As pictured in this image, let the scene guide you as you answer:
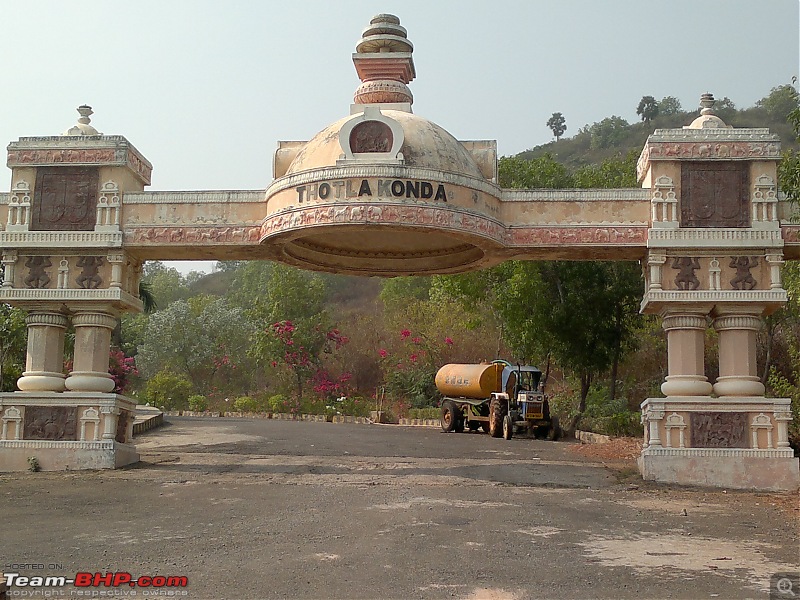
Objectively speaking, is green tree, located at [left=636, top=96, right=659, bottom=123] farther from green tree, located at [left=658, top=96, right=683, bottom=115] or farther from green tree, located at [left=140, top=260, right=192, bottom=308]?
green tree, located at [left=140, top=260, right=192, bottom=308]

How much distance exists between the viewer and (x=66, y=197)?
15.3 meters

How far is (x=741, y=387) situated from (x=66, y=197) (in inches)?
486

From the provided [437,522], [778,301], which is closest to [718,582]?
[437,522]

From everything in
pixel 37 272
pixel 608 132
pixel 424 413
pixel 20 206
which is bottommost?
pixel 424 413

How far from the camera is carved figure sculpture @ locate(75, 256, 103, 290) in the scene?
1514cm

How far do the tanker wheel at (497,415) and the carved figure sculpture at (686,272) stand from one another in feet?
35.0

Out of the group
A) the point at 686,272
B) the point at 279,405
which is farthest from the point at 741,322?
the point at 279,405

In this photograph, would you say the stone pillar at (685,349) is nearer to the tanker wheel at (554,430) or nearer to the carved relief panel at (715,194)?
the carved relief panel at (715,194)

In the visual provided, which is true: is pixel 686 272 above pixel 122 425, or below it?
above

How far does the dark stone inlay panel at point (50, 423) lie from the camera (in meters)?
14.7

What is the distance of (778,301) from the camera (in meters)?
14.0

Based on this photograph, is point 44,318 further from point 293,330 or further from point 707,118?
point 293,330

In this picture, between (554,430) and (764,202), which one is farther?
(554,430)

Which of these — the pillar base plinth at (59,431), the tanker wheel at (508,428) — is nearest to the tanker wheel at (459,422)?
the tanker wheel at (508,428)
